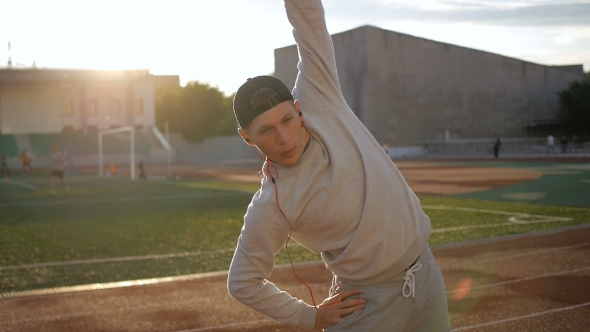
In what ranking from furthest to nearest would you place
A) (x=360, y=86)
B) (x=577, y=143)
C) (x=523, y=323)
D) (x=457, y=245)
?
1. (x=360, y=86)
2. (x=577, y=143)
3. (x=457, y=245)
4. (x=523, y=323)

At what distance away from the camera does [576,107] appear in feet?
211

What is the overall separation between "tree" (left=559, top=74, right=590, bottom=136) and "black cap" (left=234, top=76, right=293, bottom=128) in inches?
2577

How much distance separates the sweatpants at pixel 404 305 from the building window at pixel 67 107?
60.0 m

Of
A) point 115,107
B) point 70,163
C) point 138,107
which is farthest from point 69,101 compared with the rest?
point 70,163

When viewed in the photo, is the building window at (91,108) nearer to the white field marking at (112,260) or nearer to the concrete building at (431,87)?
the concrete building at (431,87)

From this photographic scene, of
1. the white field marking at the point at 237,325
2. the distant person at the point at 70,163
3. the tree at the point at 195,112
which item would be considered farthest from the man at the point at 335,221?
the tree at the point at 195,112

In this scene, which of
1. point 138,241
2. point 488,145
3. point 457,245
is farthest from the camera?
point 488,145

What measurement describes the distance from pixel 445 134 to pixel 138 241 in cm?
5138

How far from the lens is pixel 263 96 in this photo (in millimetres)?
2422

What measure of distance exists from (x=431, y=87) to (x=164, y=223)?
1907 inches

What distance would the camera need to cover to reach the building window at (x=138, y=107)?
61.5m

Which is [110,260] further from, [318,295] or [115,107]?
[115,107]

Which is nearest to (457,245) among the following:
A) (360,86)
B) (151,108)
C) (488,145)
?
(488,145)

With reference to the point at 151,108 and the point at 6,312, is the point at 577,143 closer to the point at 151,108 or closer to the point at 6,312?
the point at 151,108
